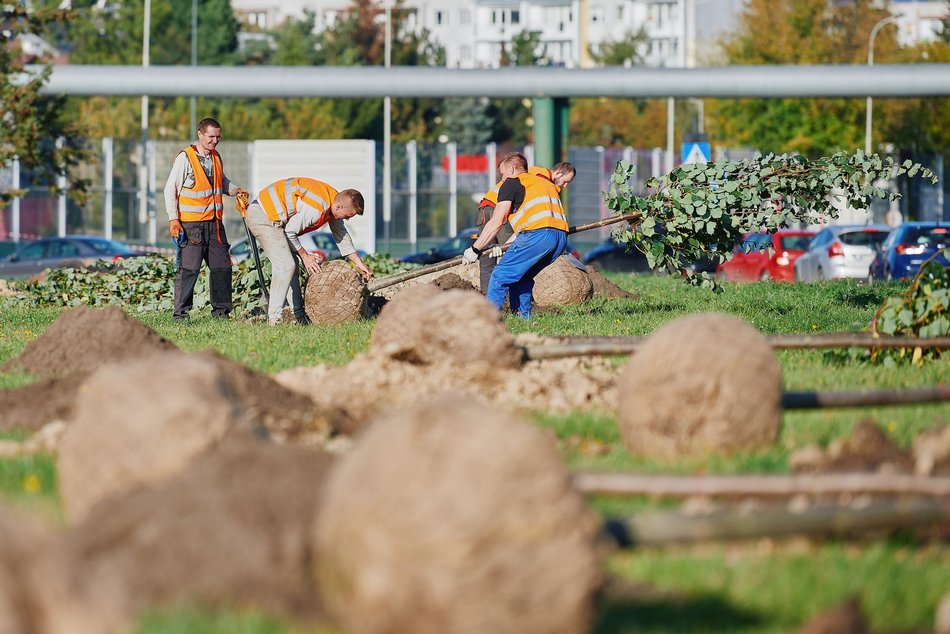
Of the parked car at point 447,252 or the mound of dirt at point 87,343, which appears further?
the parked car at point 447,252

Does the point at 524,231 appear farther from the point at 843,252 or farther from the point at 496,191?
the point at 843,252

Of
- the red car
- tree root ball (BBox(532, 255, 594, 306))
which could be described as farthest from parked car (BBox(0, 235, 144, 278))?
tree root ball (BBox(532, 255, 594, 306))

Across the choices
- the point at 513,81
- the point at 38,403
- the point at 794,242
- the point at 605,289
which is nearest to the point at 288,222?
the point at 38,403

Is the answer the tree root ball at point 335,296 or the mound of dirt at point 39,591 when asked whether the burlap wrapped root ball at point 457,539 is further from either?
the tree root ball at point 335,296

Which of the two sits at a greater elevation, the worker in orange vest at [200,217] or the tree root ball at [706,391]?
the worker in orange vest at [200,217]

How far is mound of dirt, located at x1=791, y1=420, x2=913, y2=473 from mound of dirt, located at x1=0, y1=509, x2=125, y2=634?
11.7ft

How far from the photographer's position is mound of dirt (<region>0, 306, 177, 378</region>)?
11.2 meters

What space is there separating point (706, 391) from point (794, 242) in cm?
3087

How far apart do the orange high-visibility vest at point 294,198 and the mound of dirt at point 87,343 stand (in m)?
4.76

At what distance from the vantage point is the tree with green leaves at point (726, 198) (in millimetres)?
17281

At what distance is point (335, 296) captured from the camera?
648 inches

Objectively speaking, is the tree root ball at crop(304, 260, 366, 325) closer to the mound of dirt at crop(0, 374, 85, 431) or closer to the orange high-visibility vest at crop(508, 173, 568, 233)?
the orange high-visibility vest at crop(508, 173, 568, 233)

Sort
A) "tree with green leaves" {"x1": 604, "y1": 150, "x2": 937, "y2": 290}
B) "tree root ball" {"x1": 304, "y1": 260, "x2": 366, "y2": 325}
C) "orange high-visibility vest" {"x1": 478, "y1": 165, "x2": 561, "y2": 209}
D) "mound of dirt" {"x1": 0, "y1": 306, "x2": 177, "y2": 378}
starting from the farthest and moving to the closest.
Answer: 1. "orange high-visibility vest" {"x1": 478, "y1": 165, "x2": 561, "y2": 209}
2. "tree with green leaves" {"x1": 604, "y1": 150, "x2": 937, "y2": 290}
3. "tree root ball" {"x1": 304, "y1": 260, "x2": 366, "y2": 325}
4. "mound of dirt" {"x1": 0, "y1": 306, "x2": 177, "y2": 378}

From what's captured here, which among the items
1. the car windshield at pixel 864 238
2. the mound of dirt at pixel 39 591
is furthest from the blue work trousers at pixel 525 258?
the car windshield at pixel 864 238
